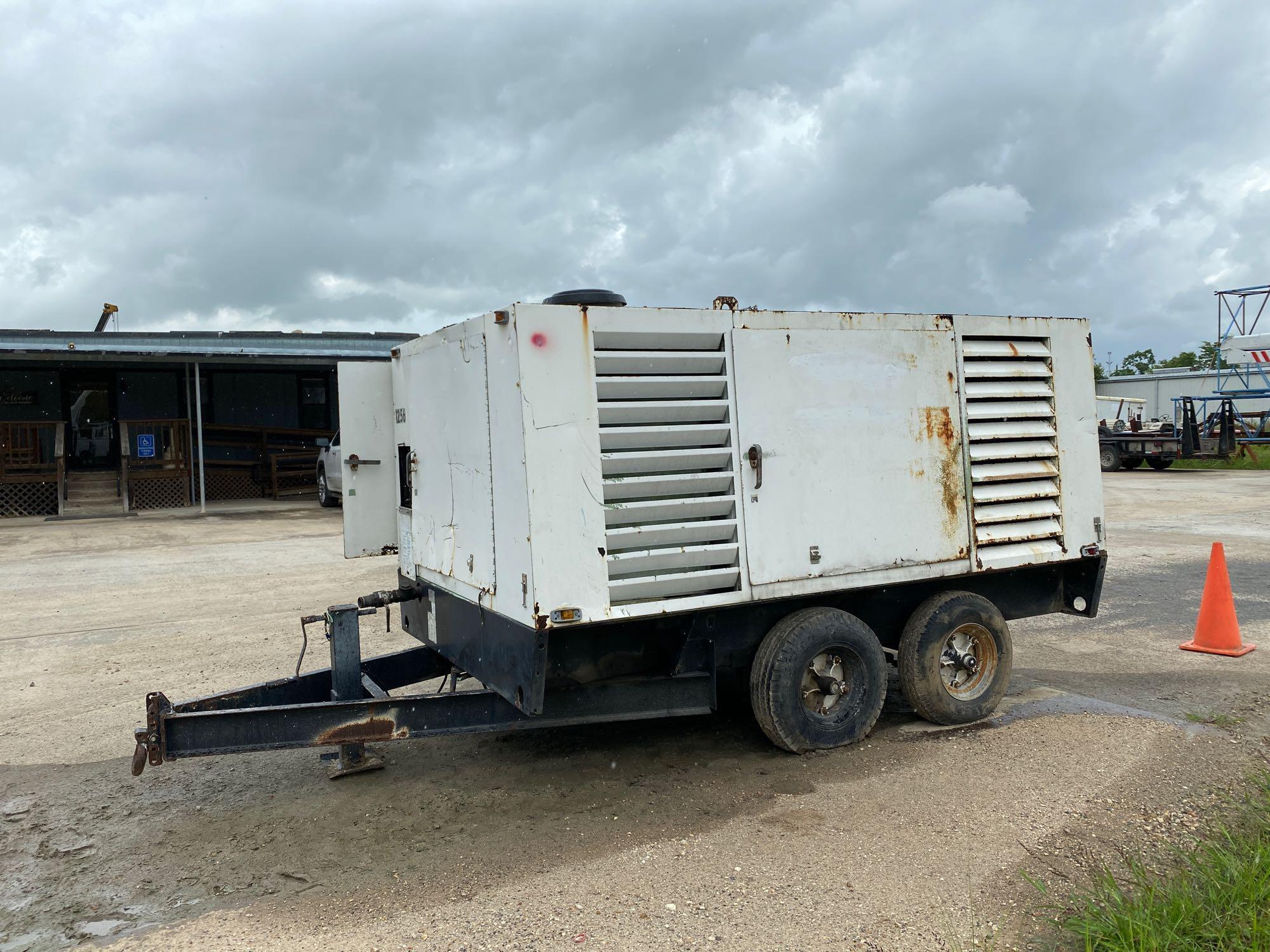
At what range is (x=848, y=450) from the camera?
4.95 metres

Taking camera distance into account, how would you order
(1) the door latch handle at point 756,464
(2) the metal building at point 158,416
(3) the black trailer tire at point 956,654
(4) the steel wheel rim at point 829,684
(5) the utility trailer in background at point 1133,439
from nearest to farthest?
(1) the door latch handle at point 756,464
(4) the steel wheel rim at point 829,684
(3) the black trailer tire at point 956,654
(2) the metal building at point 158,416
(5) the utility trailer in background at point 1133,439

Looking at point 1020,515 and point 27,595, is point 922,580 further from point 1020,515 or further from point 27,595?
point 27,595

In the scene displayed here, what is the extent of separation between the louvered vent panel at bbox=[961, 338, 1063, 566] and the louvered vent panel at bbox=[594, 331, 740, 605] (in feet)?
5.50

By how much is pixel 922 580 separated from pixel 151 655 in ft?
19.9

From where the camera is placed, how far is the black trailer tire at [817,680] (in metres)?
4.80

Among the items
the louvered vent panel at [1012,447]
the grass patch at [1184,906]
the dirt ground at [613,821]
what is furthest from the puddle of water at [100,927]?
the louvered vent panel at [1012,447]

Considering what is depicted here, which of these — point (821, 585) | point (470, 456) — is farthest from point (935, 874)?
point (470, 456)

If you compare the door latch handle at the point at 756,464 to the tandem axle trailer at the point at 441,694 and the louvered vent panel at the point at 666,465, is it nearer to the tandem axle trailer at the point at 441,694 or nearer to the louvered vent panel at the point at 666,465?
the louvered vent panel at the point at 666,465

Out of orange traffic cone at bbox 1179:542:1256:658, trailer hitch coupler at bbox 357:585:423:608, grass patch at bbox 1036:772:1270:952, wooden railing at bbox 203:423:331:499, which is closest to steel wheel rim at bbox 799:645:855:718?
grass patch at bbox 1036:772:1270:952

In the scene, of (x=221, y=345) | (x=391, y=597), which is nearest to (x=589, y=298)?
(x=391, y=597)

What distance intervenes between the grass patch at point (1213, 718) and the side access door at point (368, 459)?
4.84 meters

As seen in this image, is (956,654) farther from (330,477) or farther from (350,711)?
(330,477)

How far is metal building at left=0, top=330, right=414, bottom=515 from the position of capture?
20.8 meters

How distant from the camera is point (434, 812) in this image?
14.6 ft
